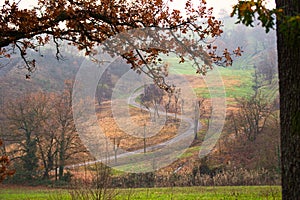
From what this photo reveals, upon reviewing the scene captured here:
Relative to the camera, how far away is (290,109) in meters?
3.32

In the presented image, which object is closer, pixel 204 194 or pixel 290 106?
pixel 290 106

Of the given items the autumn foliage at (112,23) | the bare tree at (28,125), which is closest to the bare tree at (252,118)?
the bare tree at (28,125)

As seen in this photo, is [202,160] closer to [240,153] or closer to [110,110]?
[240,153]

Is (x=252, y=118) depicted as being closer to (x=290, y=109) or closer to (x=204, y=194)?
(x=204, y=194)

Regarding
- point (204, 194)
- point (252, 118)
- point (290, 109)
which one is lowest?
point (204, 194)

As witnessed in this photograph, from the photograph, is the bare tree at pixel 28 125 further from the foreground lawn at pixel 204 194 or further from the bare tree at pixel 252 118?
the bare tree at pixel 252 118

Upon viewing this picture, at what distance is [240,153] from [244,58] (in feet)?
62.0

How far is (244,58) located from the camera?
37844 millimetres

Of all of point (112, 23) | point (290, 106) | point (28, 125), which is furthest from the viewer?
→ point (28, 125)

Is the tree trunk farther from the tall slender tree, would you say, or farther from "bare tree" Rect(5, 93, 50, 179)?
"bare tree" Rect(5, 93, 50, 179)

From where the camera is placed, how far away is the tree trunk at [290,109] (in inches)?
128

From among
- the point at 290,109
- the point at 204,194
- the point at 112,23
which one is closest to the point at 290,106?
the point at 290,109

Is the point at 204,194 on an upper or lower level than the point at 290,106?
lower

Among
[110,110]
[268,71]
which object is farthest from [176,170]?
[268,71]
